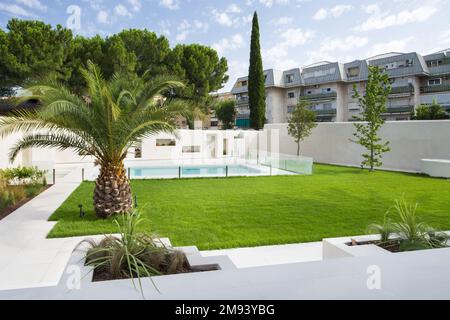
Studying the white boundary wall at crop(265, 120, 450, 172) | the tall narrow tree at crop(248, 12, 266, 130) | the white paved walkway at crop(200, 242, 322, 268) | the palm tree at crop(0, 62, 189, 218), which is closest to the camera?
the white paved walkway at crop(200, 242, 322, 268)

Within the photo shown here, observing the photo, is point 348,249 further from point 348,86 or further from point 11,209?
point 348,86

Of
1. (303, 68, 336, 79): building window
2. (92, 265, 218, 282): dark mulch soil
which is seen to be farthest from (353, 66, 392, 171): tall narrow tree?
(303, 68, 336, 79): building window

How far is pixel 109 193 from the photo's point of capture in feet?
26.1

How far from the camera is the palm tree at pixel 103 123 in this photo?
7391 millimetres

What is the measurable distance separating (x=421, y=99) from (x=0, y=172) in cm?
4192

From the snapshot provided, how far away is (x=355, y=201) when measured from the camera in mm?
10000

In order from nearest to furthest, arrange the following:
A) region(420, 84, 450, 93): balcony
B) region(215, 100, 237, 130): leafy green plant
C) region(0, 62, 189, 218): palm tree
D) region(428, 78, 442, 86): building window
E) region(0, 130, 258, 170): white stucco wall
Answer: region(0, 62, 189, 218): palm tree → region(0, 130, 258, 170): white stucco wall → region(420, 84, 450, 93): balcony → region(428, 78, 442, 86): building window → region(215, 100, 237, 130): leafy green plant

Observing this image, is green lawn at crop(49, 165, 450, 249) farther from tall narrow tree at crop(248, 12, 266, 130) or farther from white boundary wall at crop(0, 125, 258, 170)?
tall narrow tree at crop(248, 12, 266, 130)

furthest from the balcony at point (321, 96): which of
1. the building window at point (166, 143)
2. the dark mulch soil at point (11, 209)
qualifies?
the dark mulch soil at point (11, 209)

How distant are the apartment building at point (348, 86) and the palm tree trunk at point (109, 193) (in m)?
29.2

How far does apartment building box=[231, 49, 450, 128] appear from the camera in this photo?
38.7 meters

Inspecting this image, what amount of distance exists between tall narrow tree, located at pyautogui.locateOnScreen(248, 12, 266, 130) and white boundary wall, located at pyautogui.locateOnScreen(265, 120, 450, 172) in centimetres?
823

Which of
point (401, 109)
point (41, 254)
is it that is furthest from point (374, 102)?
point (401, 109)

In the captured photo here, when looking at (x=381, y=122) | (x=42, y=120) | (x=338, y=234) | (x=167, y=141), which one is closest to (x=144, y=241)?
(x=338, y=234)
